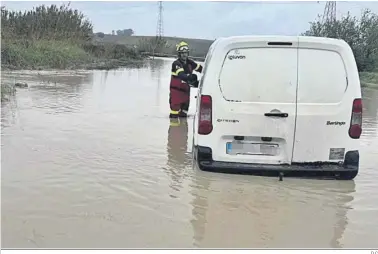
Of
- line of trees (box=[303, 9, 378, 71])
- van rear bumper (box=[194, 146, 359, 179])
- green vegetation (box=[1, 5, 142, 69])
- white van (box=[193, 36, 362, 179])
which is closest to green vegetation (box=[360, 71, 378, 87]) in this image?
line of trees (box=[303, 9, 378, 71])

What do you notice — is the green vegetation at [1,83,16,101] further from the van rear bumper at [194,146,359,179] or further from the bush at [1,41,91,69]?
the bush at [1,41,91,69]

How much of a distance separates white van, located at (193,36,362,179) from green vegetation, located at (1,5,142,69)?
60.5 feet

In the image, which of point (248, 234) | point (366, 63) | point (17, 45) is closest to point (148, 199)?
point (248, 234)

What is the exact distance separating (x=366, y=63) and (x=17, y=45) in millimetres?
19590

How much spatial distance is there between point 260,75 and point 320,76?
0.68 metres

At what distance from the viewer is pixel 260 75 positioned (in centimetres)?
597

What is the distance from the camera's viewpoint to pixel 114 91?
17.0 metres

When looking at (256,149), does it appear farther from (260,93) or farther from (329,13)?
(329,13)

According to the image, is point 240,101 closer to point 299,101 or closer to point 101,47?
point 299,101

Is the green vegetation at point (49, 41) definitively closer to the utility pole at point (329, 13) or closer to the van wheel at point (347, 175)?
the utility pole at point (329, 13)

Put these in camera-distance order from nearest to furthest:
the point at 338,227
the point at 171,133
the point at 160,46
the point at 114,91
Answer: the point at 338,227, the point at 171,133, the point at 114,91, the point at 160,46

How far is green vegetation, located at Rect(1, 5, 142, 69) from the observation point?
965 inches

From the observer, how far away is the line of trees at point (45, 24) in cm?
2750

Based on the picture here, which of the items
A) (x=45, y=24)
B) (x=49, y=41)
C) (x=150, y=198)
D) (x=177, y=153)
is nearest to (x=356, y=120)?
(x=150, y=198)
